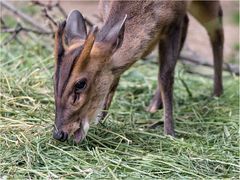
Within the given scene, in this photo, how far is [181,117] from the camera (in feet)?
19.1

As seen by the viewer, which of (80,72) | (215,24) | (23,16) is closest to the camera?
(80,72)

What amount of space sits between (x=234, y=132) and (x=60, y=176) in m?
1.69

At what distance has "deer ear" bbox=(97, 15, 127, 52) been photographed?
15.7 ft

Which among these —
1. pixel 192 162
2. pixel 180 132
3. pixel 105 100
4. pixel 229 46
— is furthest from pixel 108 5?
pixel 229 46

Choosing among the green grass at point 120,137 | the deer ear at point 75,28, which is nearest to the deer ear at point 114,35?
the deer ear at point 75,28

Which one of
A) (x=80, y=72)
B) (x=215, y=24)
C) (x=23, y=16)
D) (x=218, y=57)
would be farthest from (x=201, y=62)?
(x=80, y=72)

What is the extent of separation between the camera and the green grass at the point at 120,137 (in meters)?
4.33

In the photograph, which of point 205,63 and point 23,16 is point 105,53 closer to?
point 205,63

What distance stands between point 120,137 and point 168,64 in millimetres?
885

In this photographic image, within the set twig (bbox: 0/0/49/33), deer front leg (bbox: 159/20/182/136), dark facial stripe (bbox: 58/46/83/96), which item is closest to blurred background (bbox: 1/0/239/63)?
twig (bbox: 0/0/49/33)

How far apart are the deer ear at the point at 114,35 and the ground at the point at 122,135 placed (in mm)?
601

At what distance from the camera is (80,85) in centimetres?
459

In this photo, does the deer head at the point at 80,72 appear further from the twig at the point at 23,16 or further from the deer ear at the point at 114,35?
the twig at the point at 23,16

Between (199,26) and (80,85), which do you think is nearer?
(80,85)
